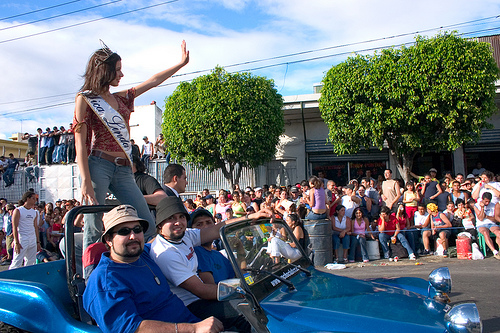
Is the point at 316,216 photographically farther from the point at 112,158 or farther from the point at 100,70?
the point at 100,70

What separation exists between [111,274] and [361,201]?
8.91 m

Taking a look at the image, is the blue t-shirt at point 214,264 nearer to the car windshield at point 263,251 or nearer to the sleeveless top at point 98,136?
the car windshield at point 263,251

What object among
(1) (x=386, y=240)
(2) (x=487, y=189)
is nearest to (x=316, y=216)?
(1) (x=386, y=240)

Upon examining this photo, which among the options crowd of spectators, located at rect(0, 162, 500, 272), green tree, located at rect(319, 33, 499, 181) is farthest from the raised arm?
green tree, located at rect(319, 33, 499, 181)

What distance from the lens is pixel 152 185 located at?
14.2 ft

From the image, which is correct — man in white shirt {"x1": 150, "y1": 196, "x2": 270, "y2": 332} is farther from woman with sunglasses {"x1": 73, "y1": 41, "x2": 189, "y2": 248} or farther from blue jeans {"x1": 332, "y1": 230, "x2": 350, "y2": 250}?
blue jeans {"x1": 332, "y1": 230, "x2": 350, "y2": 250}

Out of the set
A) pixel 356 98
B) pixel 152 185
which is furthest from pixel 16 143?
pixel 152 185

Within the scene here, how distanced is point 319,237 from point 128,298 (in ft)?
22.1

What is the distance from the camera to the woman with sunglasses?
11.0 feet

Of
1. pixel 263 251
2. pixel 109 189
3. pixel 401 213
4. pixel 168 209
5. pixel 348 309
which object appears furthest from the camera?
pixel 401 213

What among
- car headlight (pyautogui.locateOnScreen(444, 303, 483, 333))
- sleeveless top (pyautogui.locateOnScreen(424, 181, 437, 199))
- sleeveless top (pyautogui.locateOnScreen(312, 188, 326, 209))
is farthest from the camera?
sleeveless top (pyautogui.locateOnScreen(424, 181, 437, 199))

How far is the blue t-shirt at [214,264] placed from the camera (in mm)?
3506

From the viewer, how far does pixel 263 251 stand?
3400 millimetres

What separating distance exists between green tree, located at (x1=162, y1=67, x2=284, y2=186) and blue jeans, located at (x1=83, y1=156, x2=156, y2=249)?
11.7 m
